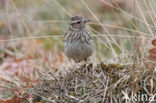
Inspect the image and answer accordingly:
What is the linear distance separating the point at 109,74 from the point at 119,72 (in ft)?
0.42

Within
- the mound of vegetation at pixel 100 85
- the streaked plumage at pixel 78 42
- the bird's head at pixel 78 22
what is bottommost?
the mound of vegetation at pixel 100 85

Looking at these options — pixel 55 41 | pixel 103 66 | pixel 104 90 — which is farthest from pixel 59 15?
pixel 104 90

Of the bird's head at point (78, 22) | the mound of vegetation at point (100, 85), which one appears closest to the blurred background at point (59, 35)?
the bird's head at point (78, 22)

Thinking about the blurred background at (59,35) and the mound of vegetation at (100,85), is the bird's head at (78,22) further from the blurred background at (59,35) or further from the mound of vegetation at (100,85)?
the mound of vegetation at (100,85)

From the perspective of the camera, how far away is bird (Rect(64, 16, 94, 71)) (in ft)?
18.1

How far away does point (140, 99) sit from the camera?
3988 mm

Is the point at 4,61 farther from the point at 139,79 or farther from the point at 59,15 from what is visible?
the point at 139,79

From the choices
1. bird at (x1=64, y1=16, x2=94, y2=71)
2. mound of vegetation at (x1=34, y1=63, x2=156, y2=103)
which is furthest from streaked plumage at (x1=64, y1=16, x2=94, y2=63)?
A: mound of vegetation at (x1=34, y1=63, x2=156, y2=103)

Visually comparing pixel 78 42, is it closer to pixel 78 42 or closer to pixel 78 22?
pixel 78 42

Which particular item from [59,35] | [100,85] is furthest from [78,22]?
[100,85]

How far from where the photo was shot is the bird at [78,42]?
18.1 ft

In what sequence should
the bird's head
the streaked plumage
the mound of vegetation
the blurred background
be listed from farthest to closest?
the bird's head → the streaked plumage → the blurred background → the mound of vegetation

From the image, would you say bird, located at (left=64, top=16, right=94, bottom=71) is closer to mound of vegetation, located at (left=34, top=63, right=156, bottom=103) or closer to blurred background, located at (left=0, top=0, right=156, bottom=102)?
blurred background, located at (left=0, top=0, right=156, bottom=102)

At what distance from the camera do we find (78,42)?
18.2ft
